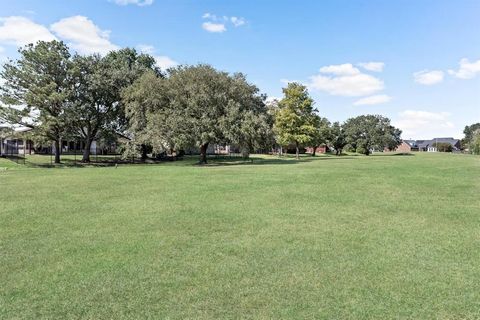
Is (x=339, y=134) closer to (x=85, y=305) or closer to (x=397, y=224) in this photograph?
(x=397, y=224)

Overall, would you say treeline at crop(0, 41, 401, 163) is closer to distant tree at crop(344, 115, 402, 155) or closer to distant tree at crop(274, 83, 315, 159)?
distant tree at crop(274, 83, 315, 159)

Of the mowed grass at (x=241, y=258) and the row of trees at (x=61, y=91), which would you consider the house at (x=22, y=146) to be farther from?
the mowed grass at (x=241, y=258)

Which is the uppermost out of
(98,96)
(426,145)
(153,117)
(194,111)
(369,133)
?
(98,96)

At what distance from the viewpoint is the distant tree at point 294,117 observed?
55.2 meters

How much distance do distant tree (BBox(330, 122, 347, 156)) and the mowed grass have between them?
75.5 meters

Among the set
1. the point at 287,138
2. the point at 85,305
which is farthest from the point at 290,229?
the point at 287,138

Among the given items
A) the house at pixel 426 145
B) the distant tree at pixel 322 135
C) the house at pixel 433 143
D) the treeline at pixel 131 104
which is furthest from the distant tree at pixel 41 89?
the house at pixel 433 143

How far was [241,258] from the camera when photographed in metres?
7.05

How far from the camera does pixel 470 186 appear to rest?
54.1ft

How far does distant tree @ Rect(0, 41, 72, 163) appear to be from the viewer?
3819cm

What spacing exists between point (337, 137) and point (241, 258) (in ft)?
279

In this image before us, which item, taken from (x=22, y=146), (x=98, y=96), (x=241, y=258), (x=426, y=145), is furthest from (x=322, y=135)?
(x=426, y=145)

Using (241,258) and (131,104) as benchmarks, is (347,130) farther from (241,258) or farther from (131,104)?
(241,258)

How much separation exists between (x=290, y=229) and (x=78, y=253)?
4678 mm
